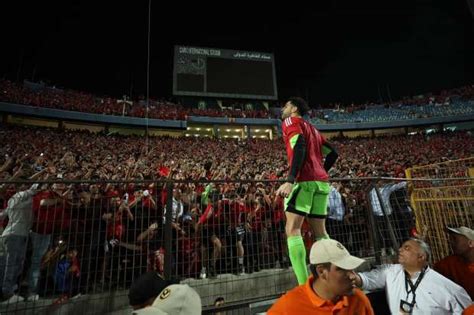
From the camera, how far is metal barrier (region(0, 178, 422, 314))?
3.04m

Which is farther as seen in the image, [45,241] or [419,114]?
[419,114]

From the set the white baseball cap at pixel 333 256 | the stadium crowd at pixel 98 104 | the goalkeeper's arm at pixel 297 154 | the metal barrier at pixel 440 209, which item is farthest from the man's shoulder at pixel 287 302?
the stadium crowd at pixel 98 104

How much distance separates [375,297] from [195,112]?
103 feet

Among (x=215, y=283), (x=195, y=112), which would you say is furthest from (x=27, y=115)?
(x=215, y=283)

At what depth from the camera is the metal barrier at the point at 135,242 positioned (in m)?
3.04

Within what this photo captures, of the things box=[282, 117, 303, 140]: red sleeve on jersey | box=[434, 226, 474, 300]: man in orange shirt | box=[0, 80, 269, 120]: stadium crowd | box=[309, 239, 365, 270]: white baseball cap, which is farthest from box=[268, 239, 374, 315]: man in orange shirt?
box=[0, 80, 269, 120]: stadium crowd

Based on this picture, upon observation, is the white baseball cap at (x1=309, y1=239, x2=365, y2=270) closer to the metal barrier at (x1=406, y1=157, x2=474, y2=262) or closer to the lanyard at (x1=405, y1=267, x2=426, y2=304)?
the lanyard at (x1=405, y1=267, x2=426, y2=304)

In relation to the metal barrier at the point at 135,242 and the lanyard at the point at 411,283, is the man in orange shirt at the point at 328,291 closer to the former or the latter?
the lanyard at the point at 411,283

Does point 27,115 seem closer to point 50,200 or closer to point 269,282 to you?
point 50,200

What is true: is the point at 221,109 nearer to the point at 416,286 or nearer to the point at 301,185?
the point at 301,185

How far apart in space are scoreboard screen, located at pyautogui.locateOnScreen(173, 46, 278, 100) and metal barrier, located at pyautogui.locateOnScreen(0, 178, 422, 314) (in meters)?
22.1

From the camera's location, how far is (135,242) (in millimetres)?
3234

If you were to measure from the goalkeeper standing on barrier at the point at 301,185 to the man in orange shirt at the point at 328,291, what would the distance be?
1.50 ft

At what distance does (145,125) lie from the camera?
98.6 ft
